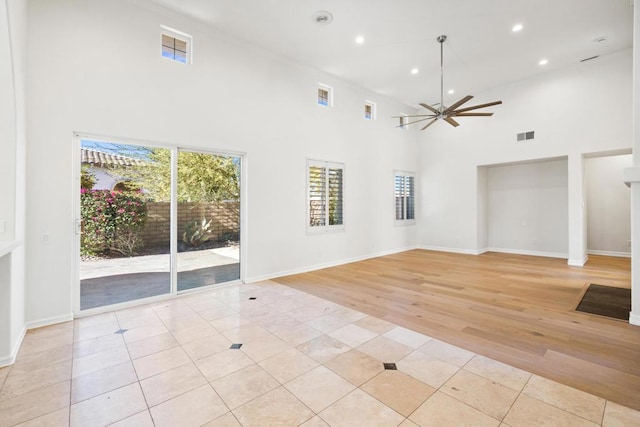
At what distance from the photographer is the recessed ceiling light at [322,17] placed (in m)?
4.45

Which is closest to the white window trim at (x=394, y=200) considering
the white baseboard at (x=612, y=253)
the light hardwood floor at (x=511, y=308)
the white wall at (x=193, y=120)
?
the white wall at (x=193, y=120)

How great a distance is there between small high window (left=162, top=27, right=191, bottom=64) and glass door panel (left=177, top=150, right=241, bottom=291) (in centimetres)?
141

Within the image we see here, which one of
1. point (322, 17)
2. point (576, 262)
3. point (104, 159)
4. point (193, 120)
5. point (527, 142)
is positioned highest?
point (322, 17)

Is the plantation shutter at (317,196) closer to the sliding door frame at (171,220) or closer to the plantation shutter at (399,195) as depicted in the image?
the sliding door frame at (171,220)

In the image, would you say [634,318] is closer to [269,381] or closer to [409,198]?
[269,381]

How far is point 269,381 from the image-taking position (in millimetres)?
2344

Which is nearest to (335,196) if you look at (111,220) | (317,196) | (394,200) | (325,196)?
(325,196)

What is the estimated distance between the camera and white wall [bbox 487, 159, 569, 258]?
7.46 m

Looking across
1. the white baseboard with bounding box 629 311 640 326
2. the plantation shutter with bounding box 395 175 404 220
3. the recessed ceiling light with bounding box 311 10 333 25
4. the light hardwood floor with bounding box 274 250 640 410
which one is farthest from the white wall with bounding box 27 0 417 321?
the white baseboard with bounding box 629 311 640 326

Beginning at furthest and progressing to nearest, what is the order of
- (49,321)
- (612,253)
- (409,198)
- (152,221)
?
1. (409,198)
2. (612,253)
3. (152,221)
4. (49,321)

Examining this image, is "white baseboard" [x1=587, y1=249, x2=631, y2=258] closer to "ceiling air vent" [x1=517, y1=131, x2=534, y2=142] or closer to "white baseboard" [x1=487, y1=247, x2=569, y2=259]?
"white baseboard" [x1=487, y1=247, x2=569, y2=259]

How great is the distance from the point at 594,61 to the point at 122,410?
9.25m

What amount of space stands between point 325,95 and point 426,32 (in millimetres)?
2408

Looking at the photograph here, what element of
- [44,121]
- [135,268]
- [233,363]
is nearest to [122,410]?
[233,363]
